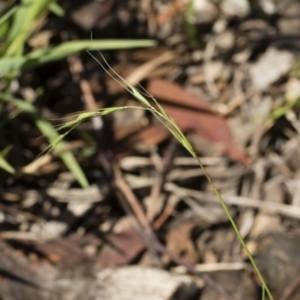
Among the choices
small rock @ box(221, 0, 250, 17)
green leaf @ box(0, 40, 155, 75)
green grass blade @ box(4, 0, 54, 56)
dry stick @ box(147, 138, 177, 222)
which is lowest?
dry stick @ box(147, 138, 177, 222)

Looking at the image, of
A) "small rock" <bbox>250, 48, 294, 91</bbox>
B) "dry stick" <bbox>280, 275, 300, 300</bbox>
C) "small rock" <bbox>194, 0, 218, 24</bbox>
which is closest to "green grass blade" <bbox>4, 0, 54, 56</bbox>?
"small rock" <bbox>194, 0, 218, 24</bbox>

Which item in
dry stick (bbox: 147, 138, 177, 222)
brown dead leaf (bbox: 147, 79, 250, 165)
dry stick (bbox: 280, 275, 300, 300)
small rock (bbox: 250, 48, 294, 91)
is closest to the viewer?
dry stick (bbox: 280, 275, 300, 300)

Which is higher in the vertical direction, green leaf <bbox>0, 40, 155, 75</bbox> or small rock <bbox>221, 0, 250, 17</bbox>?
green leaf <bbox>0, 40, 155, 75</bbox>

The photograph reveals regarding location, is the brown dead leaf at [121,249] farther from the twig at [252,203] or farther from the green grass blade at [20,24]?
the green grass blade at [20,24]

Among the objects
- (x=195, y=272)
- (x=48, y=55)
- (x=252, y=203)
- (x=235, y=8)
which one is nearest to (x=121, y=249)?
(x=195, y=272)

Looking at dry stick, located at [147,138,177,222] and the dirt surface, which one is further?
dry stick, located at [147,138,177,222]

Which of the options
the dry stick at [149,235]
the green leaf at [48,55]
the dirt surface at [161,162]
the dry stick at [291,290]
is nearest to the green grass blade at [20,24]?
the green leaf at [48,55]

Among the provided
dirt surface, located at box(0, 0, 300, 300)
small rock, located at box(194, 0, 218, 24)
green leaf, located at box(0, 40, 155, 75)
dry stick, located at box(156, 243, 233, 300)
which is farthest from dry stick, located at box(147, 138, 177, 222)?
small rock, located at box(194, 0, 218, 24)

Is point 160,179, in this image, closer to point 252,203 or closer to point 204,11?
point 252,203

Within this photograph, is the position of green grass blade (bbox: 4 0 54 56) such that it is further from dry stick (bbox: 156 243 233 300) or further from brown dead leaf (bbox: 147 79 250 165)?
dry stick (bbox: 156 243 233 300)

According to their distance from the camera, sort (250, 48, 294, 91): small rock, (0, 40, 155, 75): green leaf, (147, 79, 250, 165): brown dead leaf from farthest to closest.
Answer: (250, 48, 294, 91): small rock
(147, 79, 250, 165): brown dead leaf
(0, 40, 155, 75): green leaf
